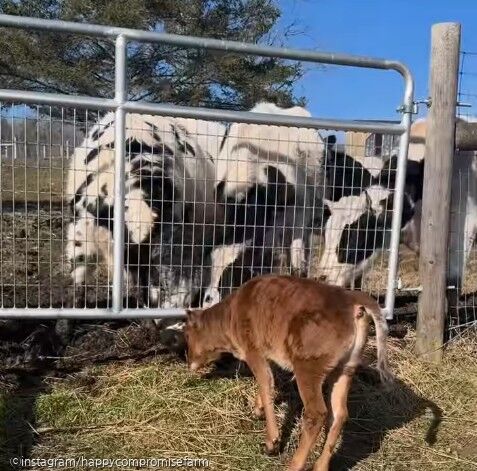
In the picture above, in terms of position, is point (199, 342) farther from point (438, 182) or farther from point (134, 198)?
point (438, 182)

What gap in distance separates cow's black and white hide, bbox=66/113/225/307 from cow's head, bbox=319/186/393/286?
3.80 feet

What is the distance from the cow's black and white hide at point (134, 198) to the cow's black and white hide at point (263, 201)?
259 mm

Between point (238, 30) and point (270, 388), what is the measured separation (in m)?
12.8

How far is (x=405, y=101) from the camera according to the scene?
5066 millimetres

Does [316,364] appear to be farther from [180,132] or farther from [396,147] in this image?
[180,132]

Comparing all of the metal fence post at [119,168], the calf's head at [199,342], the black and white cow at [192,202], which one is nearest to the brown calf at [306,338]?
the calf's head at [199,342]

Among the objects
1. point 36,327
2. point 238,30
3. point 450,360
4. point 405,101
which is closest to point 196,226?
point 36,327

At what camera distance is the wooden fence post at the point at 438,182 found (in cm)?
524

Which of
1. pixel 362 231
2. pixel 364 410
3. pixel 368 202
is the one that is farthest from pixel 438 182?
pixel 364 410

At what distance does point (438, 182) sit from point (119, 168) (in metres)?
2.62

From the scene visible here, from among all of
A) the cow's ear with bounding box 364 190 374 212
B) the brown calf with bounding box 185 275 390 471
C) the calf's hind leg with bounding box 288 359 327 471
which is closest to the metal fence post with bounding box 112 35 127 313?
the brown calf with bounding box 185 275 390 471

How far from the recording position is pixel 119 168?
4445 millimetres

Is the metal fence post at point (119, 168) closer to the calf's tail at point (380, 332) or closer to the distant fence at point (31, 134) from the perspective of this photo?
the distant fence at point (31, 134)

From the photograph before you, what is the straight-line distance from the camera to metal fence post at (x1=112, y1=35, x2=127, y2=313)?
4.40 meters
